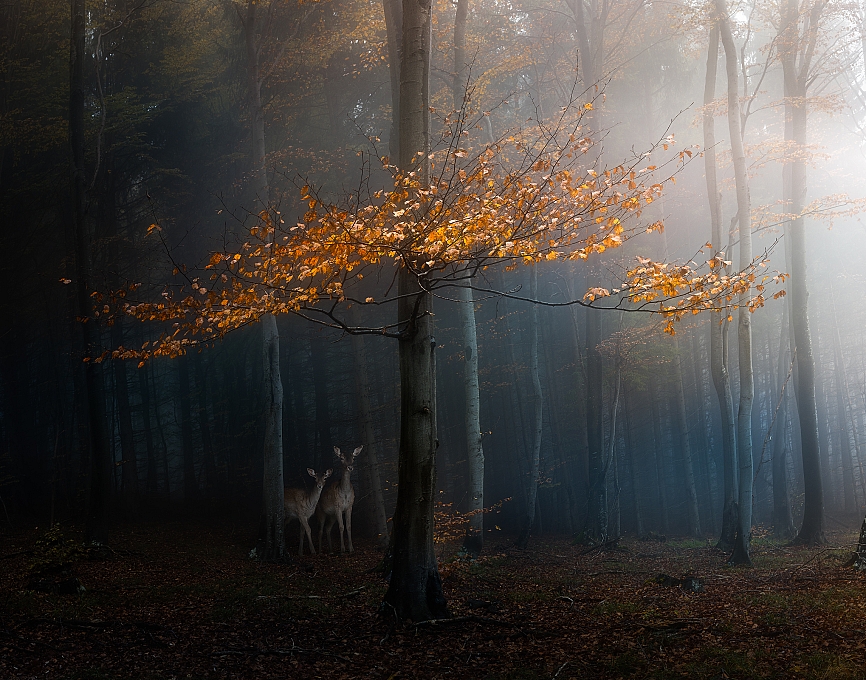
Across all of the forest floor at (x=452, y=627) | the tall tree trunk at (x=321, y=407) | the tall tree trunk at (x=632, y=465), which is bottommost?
the tall tree trunk at (x=632, y=465)

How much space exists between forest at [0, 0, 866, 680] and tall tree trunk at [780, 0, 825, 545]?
66mm

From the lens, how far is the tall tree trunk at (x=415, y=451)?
6500 mm

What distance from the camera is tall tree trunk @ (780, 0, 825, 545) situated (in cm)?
1304

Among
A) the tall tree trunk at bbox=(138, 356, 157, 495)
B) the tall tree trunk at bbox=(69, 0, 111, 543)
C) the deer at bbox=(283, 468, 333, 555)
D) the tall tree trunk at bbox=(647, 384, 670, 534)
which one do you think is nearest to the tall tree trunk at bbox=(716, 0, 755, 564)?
the deer at bbox=(283, 468, 333, 555)

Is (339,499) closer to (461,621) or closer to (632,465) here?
(461,621)

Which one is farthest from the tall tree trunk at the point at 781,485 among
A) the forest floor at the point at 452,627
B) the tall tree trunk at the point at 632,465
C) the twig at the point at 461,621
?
the twig at the point at 461,621

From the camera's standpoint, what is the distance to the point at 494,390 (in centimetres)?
2072

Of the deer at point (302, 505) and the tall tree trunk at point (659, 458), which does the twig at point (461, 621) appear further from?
the tall tree trunk at point (659, 458)

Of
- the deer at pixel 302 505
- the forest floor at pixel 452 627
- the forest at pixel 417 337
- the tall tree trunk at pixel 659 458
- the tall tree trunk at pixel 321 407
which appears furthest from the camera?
the tall tree trunk at pixel 659 458

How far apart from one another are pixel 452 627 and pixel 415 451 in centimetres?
164

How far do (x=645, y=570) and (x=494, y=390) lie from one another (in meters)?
10.2

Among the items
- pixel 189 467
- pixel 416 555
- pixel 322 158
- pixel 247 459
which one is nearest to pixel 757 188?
pixel 322 158

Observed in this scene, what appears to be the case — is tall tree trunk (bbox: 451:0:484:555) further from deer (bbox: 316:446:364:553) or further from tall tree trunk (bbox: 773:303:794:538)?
tall tree trunk (bbox: 773:303:794:538)

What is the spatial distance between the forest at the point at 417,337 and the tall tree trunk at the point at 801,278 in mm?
66
